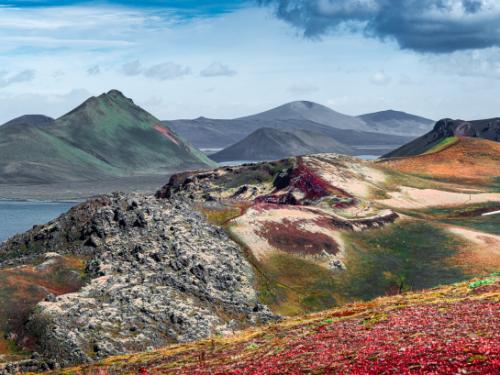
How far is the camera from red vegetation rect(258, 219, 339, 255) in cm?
9481

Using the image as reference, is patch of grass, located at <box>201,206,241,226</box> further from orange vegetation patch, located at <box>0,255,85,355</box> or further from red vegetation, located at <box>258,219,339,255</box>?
orange vegetation patch, located at <box>0,255,85,355</box>

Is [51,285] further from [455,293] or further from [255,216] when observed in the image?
[455,293]

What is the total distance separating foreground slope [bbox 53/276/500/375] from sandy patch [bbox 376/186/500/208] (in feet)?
313

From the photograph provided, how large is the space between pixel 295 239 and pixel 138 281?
3094cm

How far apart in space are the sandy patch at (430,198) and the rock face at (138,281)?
61804 millimetres

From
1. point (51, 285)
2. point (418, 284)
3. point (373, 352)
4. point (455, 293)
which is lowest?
point (418, 284)

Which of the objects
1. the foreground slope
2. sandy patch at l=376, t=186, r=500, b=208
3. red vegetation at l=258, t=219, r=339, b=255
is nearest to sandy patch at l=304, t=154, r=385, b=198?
sandy patch at l=376, t=186, r=500, b=208

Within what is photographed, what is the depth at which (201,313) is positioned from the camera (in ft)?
227

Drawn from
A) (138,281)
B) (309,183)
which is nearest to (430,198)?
(309,183)

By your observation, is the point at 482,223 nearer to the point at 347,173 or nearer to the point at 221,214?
the point at 347,173

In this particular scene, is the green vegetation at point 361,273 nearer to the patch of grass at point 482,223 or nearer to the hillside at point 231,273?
the hillside at point 231,273

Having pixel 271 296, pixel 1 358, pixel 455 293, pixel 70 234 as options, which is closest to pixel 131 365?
pixel 1 358

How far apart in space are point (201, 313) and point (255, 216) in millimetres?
33257

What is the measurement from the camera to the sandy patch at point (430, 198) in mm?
142175
